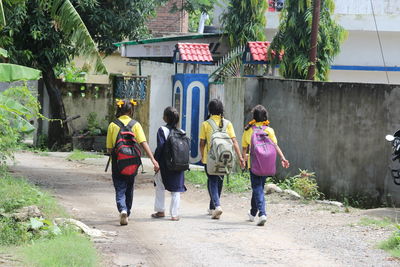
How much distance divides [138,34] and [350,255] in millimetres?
13942

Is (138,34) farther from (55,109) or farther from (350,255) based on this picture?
(350,255)

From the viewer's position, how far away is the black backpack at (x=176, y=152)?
33.9 feet

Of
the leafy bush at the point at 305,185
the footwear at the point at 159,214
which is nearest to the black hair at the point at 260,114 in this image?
the footwear at the point at 159,214

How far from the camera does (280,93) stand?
1444 cm

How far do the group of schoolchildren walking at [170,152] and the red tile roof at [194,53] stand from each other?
6.97 meters

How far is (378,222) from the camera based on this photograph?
10.5 meters

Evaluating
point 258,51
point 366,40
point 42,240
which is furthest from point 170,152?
point 366,40

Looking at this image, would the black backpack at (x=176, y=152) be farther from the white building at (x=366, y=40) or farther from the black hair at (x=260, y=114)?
the white building at (x=366, y=40)

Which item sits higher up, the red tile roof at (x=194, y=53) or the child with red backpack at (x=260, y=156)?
the red tile roof at (x=194, y=53)

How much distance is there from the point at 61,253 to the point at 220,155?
3.43m

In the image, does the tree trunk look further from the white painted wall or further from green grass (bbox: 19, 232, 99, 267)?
green grass (bbox: 19, 232, 99, 267)

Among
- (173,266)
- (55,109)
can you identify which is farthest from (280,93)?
(55,109)

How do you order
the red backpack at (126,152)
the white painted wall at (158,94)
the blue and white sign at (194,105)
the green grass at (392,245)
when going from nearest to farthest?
the green grass at (392,245) → the red backpack at (126,152) → the blue and white sign at (194,105) → the white painted wall at (158,94)

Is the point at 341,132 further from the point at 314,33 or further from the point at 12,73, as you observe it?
the point at 12,73
